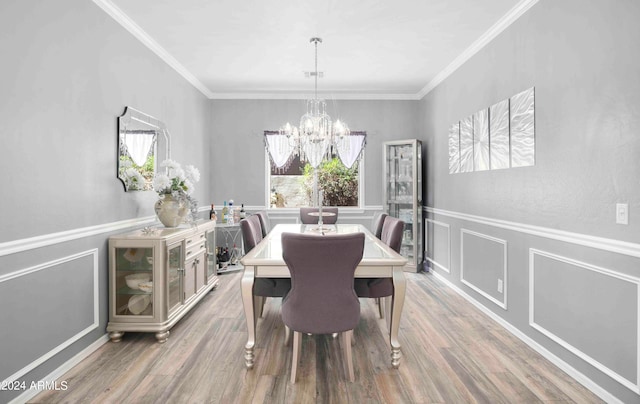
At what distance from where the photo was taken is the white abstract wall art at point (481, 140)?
3.43m

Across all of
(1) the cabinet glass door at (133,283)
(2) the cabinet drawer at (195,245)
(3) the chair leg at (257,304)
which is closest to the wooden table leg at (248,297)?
(3) the chair leg at (257,304)

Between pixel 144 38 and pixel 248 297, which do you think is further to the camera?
pixel 144 38

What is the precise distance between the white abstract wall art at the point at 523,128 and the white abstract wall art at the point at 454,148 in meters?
1.15

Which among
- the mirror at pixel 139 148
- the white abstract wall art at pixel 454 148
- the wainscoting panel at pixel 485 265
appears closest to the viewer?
the mirror at pixel 139 148

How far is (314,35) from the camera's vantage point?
11.3 feet

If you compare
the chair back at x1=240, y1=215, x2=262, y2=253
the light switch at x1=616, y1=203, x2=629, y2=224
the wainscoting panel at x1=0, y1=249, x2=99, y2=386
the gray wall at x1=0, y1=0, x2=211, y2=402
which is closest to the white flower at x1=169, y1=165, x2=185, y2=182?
the gray wall at x1=0, y1=0, x2=211, y2=402

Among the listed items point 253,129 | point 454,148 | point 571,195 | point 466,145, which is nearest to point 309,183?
point 253,129

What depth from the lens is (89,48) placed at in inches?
103

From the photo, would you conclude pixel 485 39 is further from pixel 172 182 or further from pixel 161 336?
pixel 161 336

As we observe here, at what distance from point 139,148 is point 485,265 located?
3423mm

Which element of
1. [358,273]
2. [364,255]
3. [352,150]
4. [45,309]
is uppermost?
[352,150]

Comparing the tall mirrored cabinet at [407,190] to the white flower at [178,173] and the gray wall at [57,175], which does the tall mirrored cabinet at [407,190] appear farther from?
the gray wall at [57,175]

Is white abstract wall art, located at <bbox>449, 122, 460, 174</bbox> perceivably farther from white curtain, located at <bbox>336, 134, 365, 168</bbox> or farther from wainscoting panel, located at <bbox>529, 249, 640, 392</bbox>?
wainscoting panel, located at <bbox>529, 249, 640, 392</bbox>

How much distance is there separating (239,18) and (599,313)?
3.37 meters
